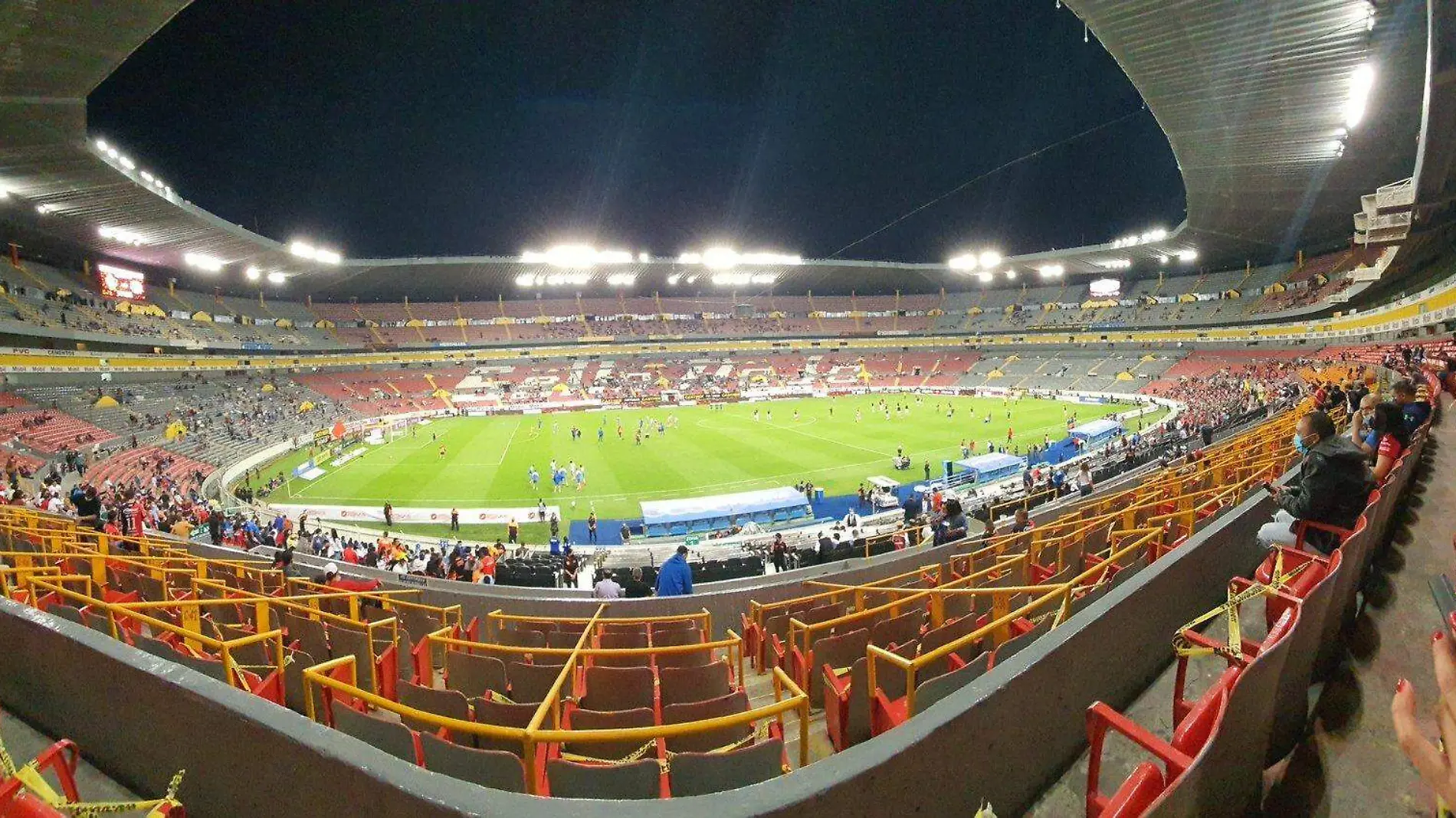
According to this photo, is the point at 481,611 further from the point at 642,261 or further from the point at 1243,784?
the point at 642,261

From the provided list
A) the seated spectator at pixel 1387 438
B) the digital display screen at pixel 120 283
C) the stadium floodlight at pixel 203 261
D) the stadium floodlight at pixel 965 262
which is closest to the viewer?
the seated spectator at pixel 1387 438

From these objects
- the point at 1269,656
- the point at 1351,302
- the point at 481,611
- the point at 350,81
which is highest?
the point at 350,81

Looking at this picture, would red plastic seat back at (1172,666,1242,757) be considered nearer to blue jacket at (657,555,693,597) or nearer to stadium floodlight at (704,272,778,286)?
blue jacket at (657,555,693,597)

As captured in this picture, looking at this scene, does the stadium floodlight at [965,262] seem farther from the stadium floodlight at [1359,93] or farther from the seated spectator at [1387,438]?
the seated spectator at [1387,438]

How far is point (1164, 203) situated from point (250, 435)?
3090 inches

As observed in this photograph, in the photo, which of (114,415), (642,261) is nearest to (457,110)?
(642,261)

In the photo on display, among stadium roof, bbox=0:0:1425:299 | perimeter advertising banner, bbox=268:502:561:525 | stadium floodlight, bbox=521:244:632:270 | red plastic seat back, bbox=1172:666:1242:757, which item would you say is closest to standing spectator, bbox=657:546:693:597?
red plastic seat back, bbox=1172:666:1242:757

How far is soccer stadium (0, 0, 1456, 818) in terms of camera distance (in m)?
2.40

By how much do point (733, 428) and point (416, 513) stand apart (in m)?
22.3

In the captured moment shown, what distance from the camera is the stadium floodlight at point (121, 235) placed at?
126ft

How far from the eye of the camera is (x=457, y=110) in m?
49.2

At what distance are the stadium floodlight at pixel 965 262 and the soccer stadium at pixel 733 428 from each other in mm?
1219

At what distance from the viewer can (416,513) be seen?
2292 cm

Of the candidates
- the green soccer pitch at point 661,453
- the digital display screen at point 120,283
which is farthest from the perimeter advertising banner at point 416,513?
the digital display screen at point 120,283
